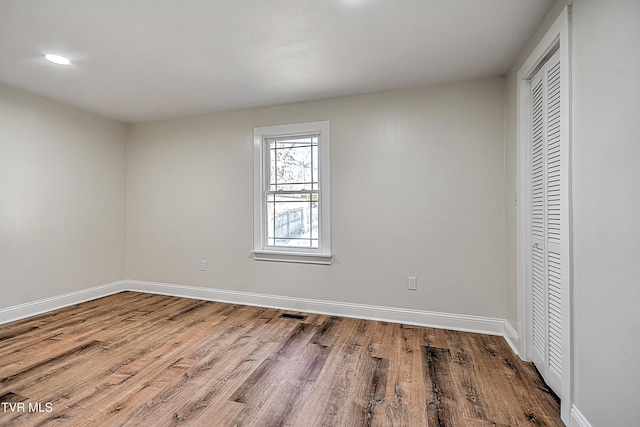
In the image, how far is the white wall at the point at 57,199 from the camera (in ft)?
10.3

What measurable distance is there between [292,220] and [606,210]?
2.85 m

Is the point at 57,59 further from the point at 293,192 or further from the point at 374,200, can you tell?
the point at 374,200

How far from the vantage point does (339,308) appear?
3.36 meters

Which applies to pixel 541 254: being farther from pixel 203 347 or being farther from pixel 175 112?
pixel 175 112

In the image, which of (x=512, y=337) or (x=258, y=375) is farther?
(x=512, y=337)

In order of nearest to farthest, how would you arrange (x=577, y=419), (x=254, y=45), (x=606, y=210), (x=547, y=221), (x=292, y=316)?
(x=606, y=210), (x=577, y=419), (x=547, y=221), (x=254, y=45), (x=292, y=316)

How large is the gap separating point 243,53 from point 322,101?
3.91 ft

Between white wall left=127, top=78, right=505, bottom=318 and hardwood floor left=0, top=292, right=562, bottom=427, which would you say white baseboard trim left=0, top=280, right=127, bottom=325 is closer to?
hardwood floor left=0, top=292, right=562, bottom=427

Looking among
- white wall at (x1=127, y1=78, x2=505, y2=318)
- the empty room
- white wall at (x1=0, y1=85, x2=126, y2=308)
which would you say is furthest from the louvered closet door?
white wall at (x1=0, y1=85, x2=126, y2=308)

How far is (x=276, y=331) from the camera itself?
2.94 m

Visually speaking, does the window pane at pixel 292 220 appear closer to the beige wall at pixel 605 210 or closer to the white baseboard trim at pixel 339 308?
the white baseboard trim at pixel 339 308

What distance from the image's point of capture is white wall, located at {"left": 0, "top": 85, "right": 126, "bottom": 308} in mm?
3131

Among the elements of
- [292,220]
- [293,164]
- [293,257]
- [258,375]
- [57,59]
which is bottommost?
[258,375]

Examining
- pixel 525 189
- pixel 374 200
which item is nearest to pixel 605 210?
pixel 525 189
